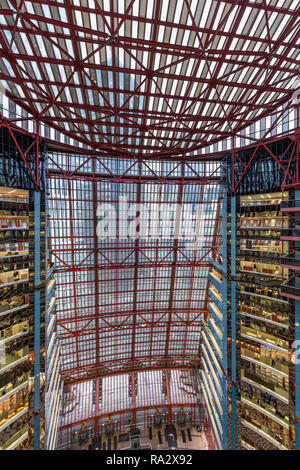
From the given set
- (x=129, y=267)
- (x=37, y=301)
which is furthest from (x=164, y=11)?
(x=129, y=267)

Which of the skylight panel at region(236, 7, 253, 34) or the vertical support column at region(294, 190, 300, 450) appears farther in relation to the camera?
the vertical support column at region(294, 190, 300, 450)

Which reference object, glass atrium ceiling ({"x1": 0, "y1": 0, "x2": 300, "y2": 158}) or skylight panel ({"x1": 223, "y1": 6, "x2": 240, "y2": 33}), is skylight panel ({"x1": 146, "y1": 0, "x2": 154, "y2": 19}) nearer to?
glass atrium ceiling ({"x1": 0, "y1": 0, "x2": 300, "y2": 158})

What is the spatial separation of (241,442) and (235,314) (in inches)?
558

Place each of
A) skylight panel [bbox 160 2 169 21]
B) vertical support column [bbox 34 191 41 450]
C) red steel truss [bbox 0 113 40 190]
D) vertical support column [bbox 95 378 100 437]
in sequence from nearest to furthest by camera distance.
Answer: skylight panel [bbox 160 2 169 21] < red steel truss [bbox 0 113 40 190] < vertical support column [bbox 34 191 41 450] < vertical support column [bbox 95 378 100 437]

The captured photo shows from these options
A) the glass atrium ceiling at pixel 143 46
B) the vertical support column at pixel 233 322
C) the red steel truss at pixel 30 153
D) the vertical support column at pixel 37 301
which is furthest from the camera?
the vertical support column at pixel 233 322

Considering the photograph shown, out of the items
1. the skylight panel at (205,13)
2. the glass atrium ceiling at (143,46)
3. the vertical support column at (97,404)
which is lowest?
the vertical support column at (97,404)

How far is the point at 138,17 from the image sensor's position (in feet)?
47.4

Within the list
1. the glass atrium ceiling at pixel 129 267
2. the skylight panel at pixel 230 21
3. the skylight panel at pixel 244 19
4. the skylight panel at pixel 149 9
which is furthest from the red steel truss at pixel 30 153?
the skylight panel at pixel 244 19

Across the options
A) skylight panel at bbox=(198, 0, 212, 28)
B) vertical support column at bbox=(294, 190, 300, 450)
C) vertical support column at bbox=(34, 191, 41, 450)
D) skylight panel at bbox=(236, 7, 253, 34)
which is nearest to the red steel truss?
vertical support column at bbox=(34, 191, 41, 450)

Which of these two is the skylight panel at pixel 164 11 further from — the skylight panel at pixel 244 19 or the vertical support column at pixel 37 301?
the vertical support column at pixel 37 301

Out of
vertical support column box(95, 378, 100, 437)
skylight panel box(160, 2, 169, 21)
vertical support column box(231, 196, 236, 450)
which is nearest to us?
skylight panel box(160, 2, 169, 21)

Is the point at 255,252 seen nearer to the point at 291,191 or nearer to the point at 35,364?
the point at 291,191

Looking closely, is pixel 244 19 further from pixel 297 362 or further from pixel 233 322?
pixel 297 362

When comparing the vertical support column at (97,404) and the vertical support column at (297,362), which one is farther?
the vertical support column at (97,404)
